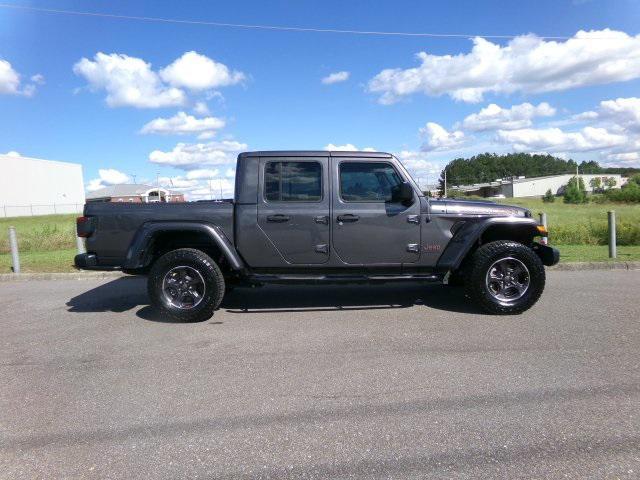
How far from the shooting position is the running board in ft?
18.8

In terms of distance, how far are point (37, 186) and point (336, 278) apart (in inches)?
3279

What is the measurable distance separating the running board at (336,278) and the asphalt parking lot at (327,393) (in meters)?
0.45

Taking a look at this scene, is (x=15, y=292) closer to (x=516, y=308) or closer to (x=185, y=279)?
(x=185, y=279)

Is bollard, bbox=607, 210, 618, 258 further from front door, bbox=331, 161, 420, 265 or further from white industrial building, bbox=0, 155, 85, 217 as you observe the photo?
white industrial building, bbox=0, 155, 85, 217

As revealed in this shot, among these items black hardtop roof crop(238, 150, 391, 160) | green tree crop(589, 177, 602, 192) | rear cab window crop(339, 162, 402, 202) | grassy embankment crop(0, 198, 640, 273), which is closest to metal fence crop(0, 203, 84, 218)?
grassy embankment crop(0, 198, 640, 273)

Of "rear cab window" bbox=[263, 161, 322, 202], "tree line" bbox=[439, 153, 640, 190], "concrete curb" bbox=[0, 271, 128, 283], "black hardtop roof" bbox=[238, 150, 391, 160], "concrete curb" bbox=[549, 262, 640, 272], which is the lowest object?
"concrete curb" bbox=[549, 262, 640, 272]

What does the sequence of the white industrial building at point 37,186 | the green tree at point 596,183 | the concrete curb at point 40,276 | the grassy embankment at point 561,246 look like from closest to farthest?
the concrete curb at point 40,276
the grassy embankment at point 561,246
the white industrial building at point 37,186
the green tree at point 596,183

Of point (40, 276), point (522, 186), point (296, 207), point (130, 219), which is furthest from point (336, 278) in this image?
point (522, 186)

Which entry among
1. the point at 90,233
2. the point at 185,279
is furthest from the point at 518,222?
the point at 90,233

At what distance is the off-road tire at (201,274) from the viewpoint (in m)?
5.65

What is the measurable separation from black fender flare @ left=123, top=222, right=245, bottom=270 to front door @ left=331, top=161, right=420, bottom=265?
1.26 meters

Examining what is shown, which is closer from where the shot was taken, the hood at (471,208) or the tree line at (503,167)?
the hood at (471,208)

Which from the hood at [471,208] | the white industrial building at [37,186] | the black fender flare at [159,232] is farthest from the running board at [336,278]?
the white industrial building at [37,186]

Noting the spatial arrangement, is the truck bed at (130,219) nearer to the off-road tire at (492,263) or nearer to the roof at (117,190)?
the off-road tire at (492,263)
